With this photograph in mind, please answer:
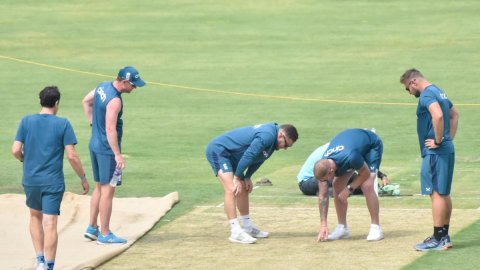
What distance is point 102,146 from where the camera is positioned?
15.6m

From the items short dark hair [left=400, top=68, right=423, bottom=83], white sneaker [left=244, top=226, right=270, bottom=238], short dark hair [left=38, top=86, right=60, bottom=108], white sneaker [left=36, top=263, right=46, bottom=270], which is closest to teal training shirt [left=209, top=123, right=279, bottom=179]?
white sneaker [left=244, top=226, right=270, bottom=238]

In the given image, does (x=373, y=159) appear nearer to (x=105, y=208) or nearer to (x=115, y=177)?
(x=115, y=177)

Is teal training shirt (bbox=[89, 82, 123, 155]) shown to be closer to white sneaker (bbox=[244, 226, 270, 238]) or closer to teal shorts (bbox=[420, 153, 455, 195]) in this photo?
white sneaker (bbox=[244, 226, 270, 238])

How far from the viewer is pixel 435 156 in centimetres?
1504

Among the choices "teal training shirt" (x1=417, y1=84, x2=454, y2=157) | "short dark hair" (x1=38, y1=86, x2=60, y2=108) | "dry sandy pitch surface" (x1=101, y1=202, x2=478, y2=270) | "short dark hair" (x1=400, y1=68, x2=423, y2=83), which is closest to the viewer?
"short dark hair" (x1=38, y1=86, x2=60, y2=108)

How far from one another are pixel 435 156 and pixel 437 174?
0.69 ft

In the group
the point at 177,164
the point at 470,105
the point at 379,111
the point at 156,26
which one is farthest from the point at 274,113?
the point at 156,26

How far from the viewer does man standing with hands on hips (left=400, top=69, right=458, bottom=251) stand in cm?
1489

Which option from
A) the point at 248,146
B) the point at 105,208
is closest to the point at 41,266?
the point at 105,208

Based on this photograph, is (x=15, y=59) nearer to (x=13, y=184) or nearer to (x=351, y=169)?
(x=13, y=184)

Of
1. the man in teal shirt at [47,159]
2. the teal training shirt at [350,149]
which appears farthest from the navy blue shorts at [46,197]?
the teal training shirt at [350,149]

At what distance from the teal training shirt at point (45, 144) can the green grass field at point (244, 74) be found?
1327mm

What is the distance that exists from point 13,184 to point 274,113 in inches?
375

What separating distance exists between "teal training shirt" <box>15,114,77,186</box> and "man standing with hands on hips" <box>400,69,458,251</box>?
160 inches
